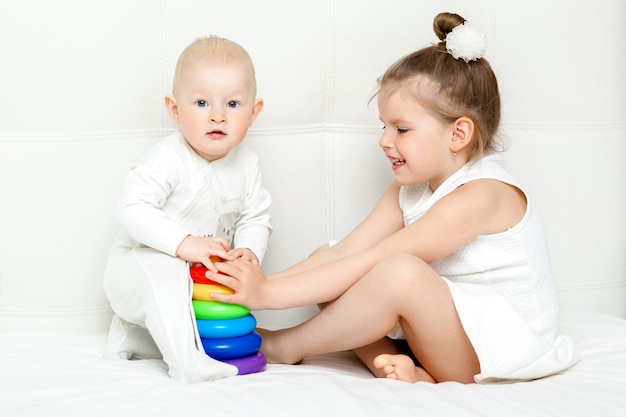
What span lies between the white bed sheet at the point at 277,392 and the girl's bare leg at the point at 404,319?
0.21ft

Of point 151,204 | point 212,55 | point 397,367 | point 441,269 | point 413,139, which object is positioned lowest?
point 397,367

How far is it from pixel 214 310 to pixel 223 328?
3cm

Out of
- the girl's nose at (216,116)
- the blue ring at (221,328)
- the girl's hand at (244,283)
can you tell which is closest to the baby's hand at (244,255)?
the girl's hand at (244,283)

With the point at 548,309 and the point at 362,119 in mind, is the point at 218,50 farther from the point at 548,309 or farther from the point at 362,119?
the point at 548,309

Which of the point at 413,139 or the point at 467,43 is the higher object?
the point at 467,43

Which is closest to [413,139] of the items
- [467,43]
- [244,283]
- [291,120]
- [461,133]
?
[461,133]

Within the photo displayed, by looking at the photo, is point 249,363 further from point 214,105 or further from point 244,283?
point 214,105

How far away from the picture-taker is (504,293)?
4.75 ft

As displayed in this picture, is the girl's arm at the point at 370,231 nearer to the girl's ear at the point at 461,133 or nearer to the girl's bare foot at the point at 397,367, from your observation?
the girl's ear at the point at 461,133

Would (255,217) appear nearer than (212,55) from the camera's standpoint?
No

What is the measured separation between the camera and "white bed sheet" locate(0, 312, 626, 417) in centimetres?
109

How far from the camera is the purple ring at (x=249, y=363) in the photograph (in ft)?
4.29

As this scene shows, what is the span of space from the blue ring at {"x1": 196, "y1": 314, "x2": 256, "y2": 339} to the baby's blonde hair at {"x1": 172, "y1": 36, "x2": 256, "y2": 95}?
0.44m

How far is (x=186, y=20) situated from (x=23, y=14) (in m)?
0.30
